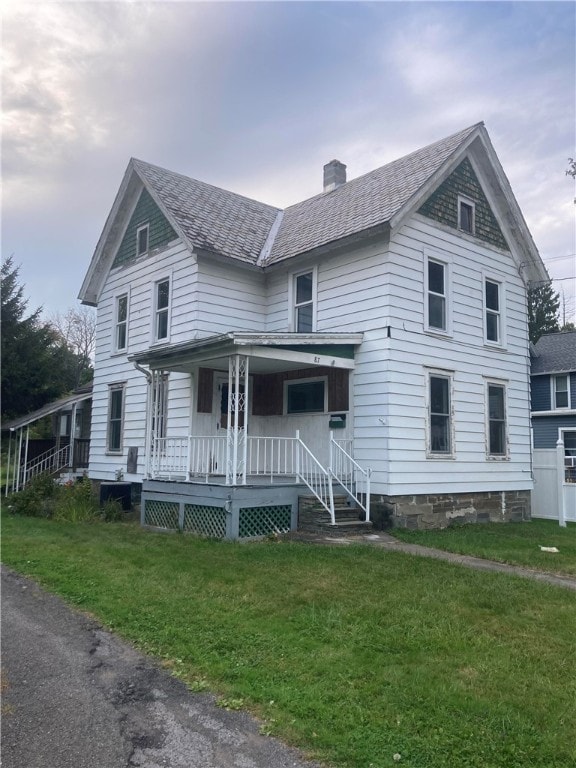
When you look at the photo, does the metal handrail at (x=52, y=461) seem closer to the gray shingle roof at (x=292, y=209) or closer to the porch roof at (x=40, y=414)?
the porch roof at (x=40, y=414)

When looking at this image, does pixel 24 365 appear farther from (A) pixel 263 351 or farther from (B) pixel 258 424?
(A) pixel 263 351

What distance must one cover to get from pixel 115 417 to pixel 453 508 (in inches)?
376

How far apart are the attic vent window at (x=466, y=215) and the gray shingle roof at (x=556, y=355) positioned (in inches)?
693

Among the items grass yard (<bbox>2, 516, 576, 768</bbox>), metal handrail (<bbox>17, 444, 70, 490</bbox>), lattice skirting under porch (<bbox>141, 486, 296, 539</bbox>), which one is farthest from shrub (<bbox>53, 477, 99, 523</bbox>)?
grass yard (<bbox>2, 516, 576, 768</bbox>)

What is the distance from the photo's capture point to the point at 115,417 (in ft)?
56.6

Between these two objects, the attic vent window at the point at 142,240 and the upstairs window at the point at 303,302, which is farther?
the attic vent window at the point at 142,240

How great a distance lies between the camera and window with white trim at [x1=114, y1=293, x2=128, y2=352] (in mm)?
17406

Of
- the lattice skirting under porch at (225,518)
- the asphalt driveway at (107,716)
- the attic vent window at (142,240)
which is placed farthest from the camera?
the attic vent window at (142,240)

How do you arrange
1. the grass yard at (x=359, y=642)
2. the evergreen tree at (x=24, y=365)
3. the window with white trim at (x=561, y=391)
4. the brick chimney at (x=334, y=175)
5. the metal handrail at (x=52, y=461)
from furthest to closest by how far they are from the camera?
the window with white trim at (x=561, y=391) → the evergreen tree at (x=24, y=365) → the metal handrail at (x=52, y=461) → the brick chimney at (x=334, y=175) → the grass yard at (x=359, y=642)

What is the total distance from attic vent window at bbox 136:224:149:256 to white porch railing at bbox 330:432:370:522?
319 inches

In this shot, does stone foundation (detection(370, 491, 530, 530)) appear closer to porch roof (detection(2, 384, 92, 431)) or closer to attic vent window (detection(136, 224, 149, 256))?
attic vent window (detection(136, 224, 149, 256))

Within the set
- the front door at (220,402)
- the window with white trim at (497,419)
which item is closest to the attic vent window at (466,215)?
the window with white trim at (497,419)

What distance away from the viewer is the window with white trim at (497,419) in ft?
47.9

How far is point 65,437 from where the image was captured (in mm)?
21859
